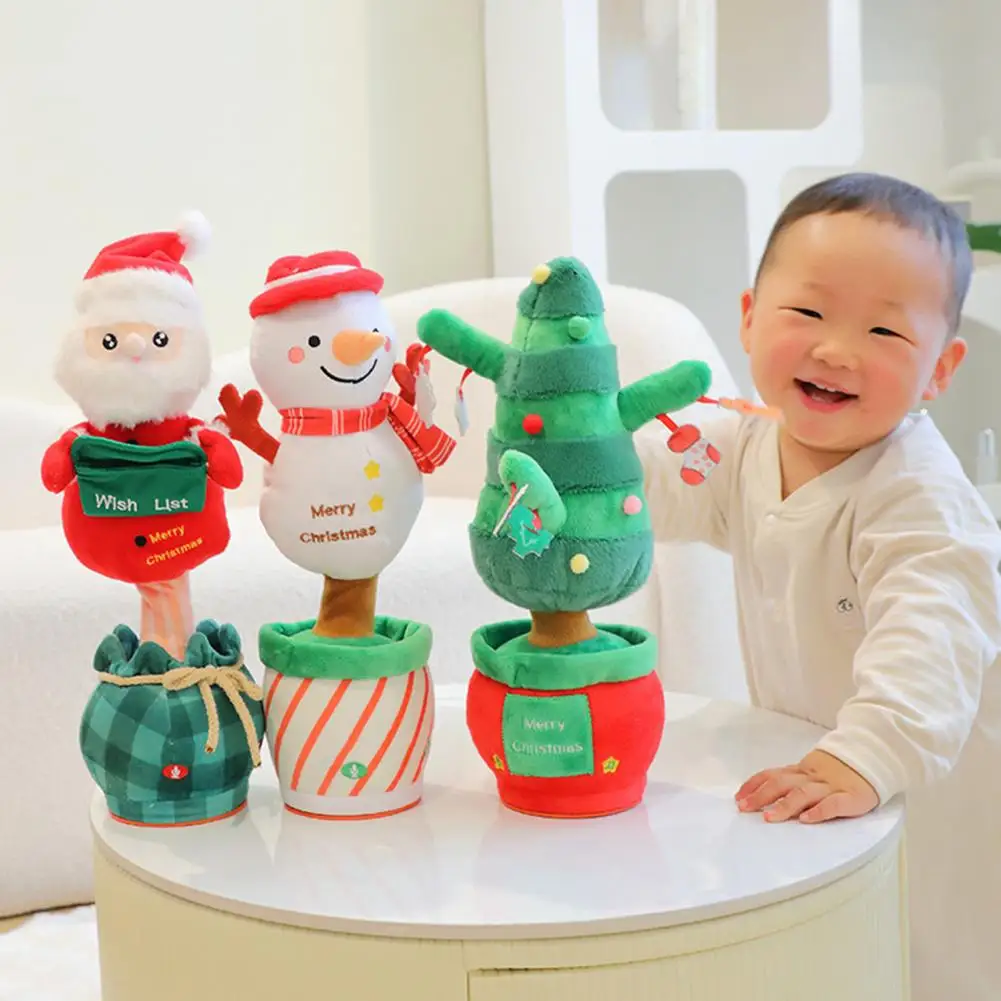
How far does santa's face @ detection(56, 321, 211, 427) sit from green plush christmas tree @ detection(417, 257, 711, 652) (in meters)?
0.13

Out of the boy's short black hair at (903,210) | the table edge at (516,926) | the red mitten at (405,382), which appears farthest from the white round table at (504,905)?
the boy's short black hair at (903,210)

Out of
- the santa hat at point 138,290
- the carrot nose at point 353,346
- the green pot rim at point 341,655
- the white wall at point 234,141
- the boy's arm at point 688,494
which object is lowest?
the green pot rim at point 341,655

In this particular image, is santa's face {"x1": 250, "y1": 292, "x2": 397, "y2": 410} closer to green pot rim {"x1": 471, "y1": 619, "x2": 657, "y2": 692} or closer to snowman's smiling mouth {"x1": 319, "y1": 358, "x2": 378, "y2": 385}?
snowman's smiling mouth {"x1": 319, "y1": 358, "x2": 378, "y2": 385}

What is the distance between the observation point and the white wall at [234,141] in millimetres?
1688

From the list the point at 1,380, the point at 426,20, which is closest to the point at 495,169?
the point at 426,20

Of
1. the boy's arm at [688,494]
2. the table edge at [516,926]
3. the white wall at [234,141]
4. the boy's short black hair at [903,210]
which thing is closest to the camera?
the table edge at [516,926]

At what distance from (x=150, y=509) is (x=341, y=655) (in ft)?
0.41

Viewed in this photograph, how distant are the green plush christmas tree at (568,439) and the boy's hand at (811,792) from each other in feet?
0.39

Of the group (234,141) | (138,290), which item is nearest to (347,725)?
(138,290)

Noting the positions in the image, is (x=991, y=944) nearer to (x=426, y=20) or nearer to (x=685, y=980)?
(x=685, y=980)

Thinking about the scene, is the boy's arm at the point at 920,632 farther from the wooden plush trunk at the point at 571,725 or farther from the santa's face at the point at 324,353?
the santa's face at the point at 324,353

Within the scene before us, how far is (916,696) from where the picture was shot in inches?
28.8

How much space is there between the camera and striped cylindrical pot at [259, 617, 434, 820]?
0.72 m

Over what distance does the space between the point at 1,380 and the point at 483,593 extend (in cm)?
76
